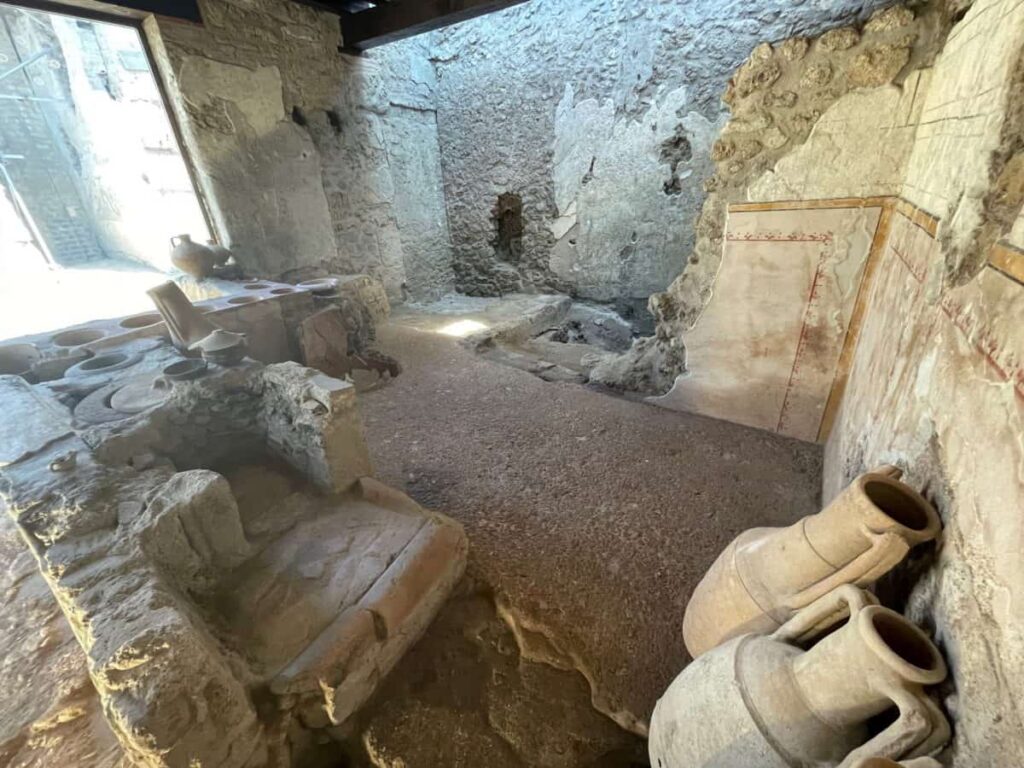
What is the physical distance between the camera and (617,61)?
14.9 ft

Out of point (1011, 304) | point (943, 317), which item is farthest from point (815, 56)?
point (1011, 304)

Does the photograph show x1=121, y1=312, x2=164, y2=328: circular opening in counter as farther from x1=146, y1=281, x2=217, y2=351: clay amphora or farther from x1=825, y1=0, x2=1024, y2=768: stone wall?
x1=825, y1=0, x2=1024, y2=768: stone wall

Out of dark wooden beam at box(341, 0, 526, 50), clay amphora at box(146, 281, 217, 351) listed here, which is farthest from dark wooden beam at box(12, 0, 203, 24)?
clay amphora at box(146, 281, 217, 351)

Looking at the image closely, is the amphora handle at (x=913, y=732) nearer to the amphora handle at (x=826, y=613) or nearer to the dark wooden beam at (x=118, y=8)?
the amphora handle at (x=826, y=613)

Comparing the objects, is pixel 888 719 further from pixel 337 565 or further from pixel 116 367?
pixel 116 367

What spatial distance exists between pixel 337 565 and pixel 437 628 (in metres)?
0.47

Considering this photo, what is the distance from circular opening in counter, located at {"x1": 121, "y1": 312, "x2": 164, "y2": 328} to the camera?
3223 mm

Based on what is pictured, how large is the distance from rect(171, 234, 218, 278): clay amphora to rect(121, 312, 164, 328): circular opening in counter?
0.65m

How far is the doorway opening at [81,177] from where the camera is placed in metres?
4.95

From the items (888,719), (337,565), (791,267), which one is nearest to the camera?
(888,719)

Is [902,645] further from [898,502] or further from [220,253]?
[220,253]

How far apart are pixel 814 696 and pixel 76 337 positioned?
4.24 meters

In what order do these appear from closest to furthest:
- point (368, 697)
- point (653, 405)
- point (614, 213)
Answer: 1. point (368, 697)
2. point (653, 405)
3. point (614, 213)

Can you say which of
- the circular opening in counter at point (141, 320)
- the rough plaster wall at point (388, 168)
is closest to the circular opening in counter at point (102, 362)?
the circular opening in counter at point (141, 320)
